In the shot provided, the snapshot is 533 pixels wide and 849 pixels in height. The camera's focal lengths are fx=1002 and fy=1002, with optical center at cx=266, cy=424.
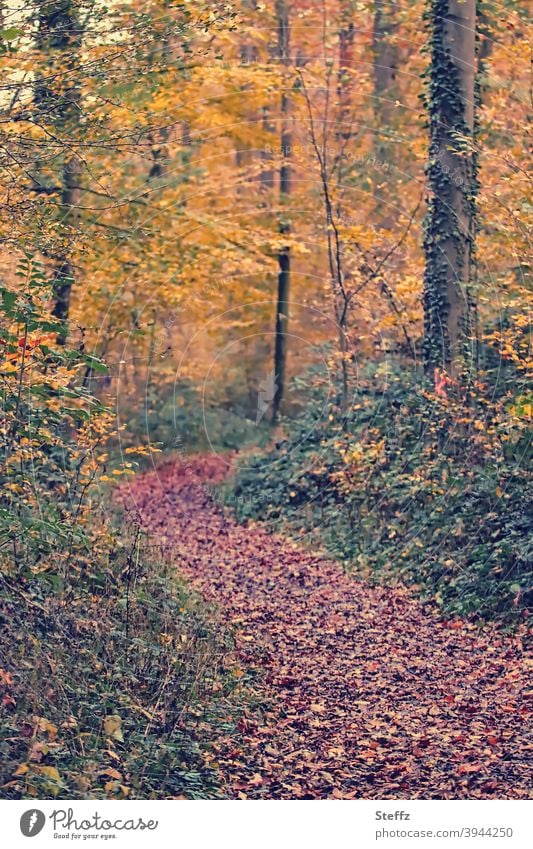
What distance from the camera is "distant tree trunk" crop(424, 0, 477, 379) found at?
12.5 meters

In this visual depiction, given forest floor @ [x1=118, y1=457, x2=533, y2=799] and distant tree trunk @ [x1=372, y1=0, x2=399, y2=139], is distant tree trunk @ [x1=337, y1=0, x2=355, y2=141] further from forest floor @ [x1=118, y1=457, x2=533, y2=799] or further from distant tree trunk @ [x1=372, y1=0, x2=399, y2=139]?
forest floor @ [x1=118, y1=457, x2=533, y2=799]

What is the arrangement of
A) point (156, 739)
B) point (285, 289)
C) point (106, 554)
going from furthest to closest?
1. point (285, 289)
2. point (106, 554)
3. point (156, 739)

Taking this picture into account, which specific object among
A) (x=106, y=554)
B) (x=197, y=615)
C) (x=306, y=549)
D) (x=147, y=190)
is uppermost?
(x=147, y=190)

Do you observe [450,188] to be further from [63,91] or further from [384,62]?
[384,62]

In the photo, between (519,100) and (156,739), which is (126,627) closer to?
(156,739)

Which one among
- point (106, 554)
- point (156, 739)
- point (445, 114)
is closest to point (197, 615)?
point (106, 554)

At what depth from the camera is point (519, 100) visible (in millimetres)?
14812

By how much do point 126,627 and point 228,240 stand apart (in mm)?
10510

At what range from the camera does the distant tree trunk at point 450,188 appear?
492 inches

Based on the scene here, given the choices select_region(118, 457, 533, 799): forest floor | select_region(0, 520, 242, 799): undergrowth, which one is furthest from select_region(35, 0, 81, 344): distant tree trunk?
select_region(118, 457, 533, 799): forest floor
